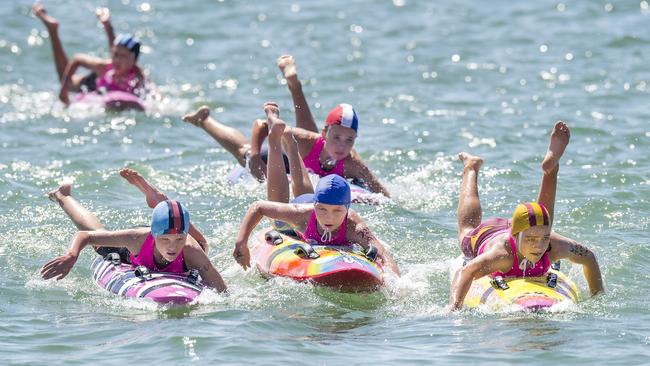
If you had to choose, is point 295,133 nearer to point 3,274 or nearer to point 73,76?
point 3,274

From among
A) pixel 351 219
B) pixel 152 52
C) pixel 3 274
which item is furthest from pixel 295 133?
pixel 152 52

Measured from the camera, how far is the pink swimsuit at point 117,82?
19.3m

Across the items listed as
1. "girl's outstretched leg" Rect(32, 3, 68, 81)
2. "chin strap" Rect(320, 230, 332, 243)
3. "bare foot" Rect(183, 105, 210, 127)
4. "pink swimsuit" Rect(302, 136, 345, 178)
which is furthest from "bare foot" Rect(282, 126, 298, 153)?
"girl's outstretched leg" Rect(32, 3, 68, 81)

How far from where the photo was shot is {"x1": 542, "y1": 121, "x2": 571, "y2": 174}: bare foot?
35.6 feet

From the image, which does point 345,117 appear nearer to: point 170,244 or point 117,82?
point 170,244

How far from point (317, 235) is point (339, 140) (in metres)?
2.62

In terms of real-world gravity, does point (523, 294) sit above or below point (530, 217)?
below

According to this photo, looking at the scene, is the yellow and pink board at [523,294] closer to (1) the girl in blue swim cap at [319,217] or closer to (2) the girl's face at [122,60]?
(1) the girl in blue swim cap at [319,217]

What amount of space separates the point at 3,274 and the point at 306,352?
144 inches

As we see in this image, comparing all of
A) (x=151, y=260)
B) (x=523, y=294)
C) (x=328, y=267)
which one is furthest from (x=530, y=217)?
(x=151, y=260)

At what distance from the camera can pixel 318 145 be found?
14.2 meters

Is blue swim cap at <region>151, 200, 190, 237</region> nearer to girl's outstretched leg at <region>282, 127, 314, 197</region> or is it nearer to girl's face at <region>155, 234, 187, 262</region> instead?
girl's face at <region>155, 234, 187, 262</region>

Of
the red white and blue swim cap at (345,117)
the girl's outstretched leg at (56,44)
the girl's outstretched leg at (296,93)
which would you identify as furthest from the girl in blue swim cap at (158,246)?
the girl's outstretched leg at (56,44)

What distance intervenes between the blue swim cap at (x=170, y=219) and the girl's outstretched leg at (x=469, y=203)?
2.87 m
